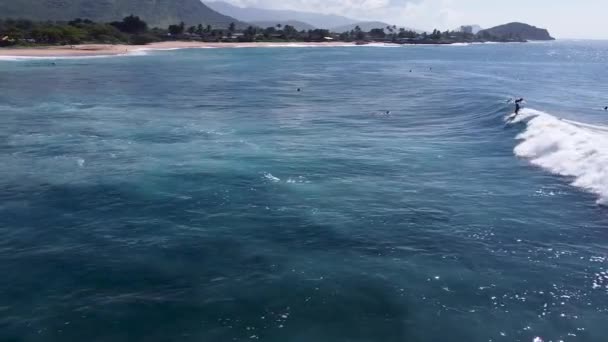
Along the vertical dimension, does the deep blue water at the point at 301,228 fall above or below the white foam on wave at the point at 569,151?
below

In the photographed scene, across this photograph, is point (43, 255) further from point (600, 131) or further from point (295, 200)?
point (600, 131)

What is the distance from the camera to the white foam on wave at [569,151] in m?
32.7

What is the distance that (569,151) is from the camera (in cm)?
3825

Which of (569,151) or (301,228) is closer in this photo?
(301,228)

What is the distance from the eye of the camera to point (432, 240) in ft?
80.6

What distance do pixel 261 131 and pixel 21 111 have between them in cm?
2770

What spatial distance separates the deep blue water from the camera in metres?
18.4

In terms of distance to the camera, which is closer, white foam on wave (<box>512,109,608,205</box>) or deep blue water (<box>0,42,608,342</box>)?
deep blue water (<box>0,42,608,342</box>)

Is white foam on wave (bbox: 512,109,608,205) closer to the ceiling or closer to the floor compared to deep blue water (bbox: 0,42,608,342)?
closer to the ceiling

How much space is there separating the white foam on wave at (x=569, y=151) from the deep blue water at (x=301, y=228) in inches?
7.6

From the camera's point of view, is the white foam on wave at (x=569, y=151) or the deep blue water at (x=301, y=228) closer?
the deep blue water at (x=301, y=228)

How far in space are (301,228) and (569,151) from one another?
74.8ft

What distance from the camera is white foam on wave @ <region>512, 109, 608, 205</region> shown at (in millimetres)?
32656

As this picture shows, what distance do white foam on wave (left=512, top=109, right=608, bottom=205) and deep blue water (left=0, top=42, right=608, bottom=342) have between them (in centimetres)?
19
